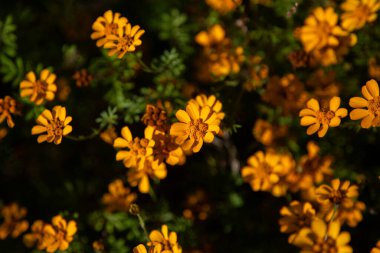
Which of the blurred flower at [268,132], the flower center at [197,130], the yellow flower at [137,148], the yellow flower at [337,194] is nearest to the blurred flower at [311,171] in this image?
the blurred flower at [268,132]

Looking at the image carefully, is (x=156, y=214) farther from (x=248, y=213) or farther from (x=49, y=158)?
(x=49, y=158)

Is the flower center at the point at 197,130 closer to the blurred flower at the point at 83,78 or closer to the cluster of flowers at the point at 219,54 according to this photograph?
the cluster of flowers at the point at 219,54

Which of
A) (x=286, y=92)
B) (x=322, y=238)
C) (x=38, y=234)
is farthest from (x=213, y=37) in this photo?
(x=38, y=234)

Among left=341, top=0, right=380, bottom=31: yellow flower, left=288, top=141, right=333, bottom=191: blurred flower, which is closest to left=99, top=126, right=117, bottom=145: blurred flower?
left=288, top=141, right=333, bottom=191: blurred flower

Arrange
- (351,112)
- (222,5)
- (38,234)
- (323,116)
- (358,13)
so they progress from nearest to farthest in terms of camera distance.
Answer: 1. (351,112)
2. (323,116)
3. (38,234)
4. (358,13)
5. (222,5)

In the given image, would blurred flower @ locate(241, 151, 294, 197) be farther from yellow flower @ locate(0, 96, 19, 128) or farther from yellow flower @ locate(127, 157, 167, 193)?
yellow flower @ locate(0, 96, 19, 128)

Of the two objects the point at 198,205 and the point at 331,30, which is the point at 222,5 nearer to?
the point at 331,30
